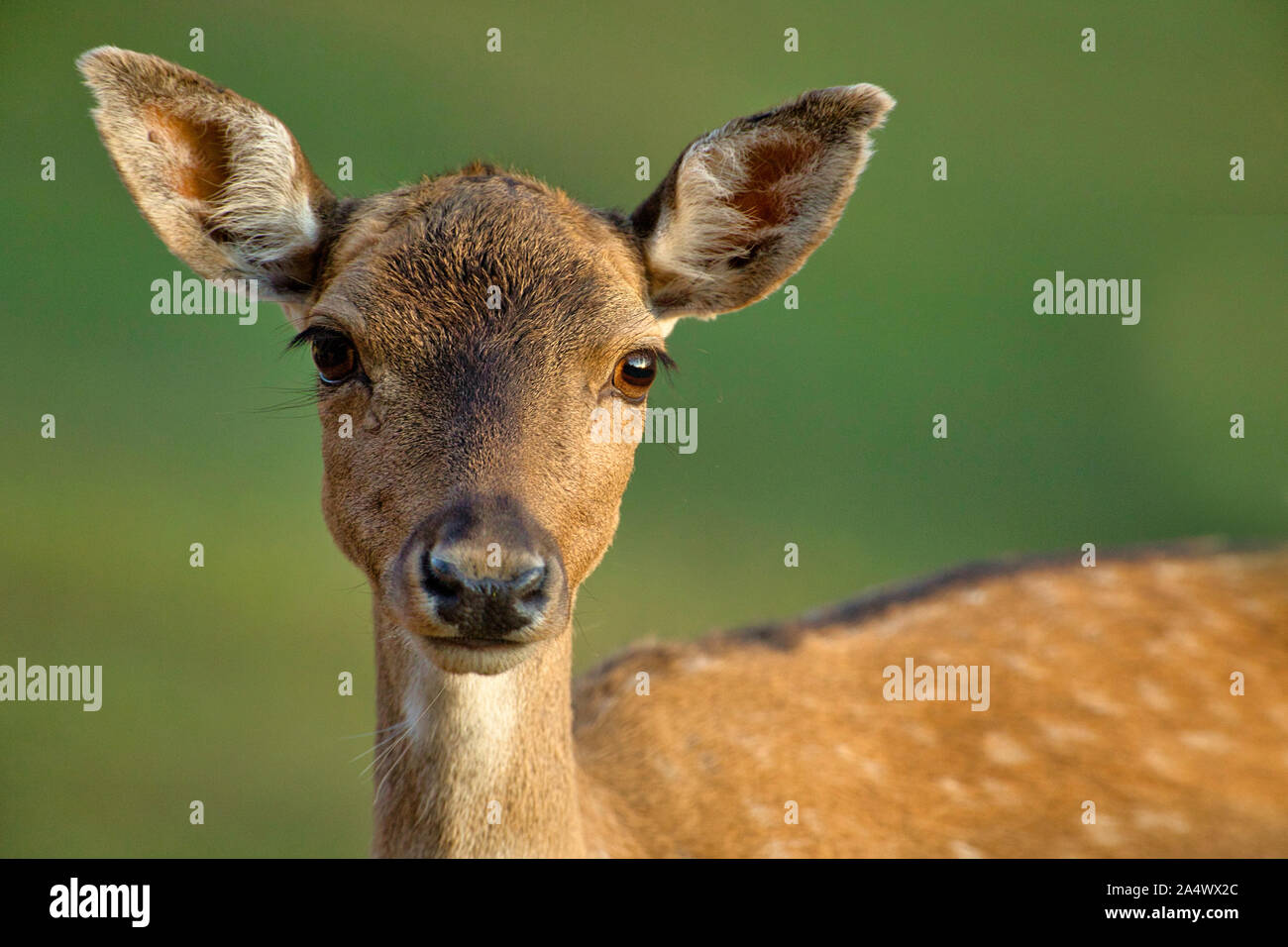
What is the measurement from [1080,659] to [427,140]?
872cm

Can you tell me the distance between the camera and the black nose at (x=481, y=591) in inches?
108

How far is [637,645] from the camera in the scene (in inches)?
204

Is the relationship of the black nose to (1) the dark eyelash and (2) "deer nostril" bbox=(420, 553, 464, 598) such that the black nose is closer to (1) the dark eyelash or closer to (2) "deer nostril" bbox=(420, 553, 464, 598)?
(2) "deer nostril" bbox=(420, 553, 464, 598)

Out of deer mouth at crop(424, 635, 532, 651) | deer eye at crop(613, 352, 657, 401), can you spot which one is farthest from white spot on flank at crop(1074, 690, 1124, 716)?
deer mouth at crop(424, 635, 532, 651)

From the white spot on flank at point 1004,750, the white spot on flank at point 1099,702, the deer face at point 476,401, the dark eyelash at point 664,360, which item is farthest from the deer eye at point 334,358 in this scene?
the white spot on flank at point 1099,702

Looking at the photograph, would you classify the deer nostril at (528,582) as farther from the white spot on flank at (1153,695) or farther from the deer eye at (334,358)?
the white spot on flank at (1153,695)

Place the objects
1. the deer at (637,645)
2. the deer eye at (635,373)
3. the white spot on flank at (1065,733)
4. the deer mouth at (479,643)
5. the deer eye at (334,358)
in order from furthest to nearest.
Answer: the white spot on flank at (1065,733) → the deer eye at (635,373) → the deer eye at (334,358) → the deer at (637,645) → the deer mouth at (479,643)

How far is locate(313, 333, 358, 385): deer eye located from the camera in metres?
3.25

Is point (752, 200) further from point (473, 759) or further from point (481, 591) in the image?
point (473, 759)

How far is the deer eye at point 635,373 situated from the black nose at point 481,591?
2.55 feet

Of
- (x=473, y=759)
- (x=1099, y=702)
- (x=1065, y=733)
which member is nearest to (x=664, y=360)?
(x=473, y=759)

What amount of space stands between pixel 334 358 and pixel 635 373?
0.86 meters
